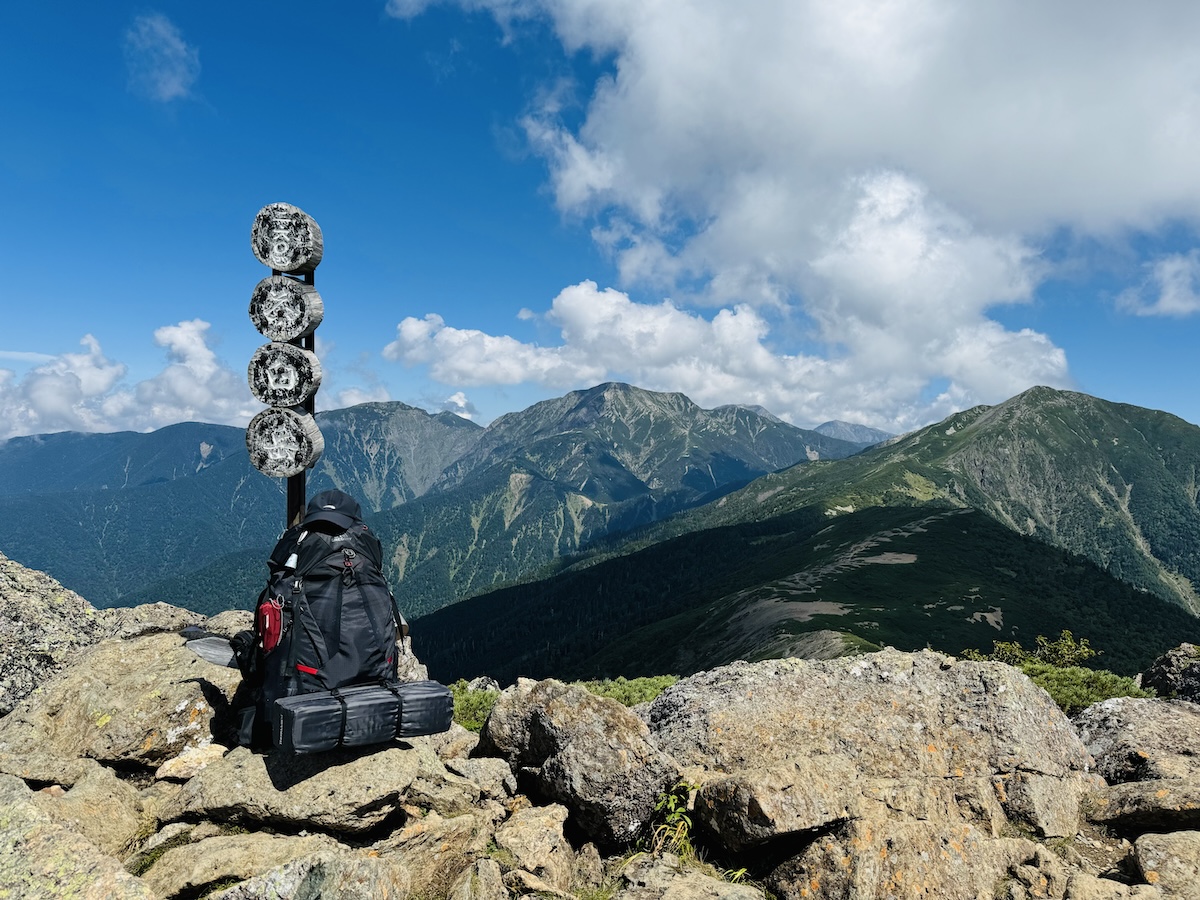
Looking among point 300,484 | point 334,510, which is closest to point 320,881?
point 334,510

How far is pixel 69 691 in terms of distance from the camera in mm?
10758

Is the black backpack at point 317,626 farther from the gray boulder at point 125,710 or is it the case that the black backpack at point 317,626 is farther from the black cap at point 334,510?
the gray boulder at point 125,710

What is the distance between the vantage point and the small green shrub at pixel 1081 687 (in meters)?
15.1

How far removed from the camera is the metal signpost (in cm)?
1302

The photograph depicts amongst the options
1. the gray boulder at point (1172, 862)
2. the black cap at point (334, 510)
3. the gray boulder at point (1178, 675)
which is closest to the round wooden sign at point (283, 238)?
the black cap at point (334, 510)

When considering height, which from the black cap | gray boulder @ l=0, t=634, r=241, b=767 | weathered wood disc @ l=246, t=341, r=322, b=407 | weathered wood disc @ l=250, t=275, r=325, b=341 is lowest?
gray boulder @ l=0, t=634, r=241, b=767

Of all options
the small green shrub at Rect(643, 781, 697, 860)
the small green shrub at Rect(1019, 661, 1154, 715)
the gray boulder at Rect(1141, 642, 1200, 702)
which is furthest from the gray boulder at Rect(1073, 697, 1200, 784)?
the small green shrub at Rect(643, 781, 697, 860)

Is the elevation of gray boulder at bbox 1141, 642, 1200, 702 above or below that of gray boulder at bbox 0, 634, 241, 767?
below

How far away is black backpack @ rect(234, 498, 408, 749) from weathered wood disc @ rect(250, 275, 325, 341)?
536cm

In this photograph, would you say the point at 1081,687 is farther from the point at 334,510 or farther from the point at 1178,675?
A: the point at 334,510

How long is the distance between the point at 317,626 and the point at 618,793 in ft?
17.1

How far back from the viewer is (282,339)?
43.1 ft

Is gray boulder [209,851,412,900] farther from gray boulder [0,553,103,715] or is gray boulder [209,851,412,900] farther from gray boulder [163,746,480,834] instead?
gray boulder [0,553,103,715]

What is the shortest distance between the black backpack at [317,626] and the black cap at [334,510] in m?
0.08
